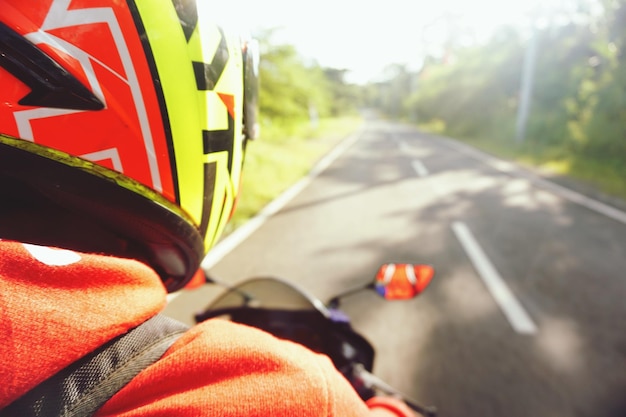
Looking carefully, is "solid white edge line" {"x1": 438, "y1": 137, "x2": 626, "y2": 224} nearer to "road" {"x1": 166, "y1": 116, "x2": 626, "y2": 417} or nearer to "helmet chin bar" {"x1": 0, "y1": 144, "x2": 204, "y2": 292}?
"road" {"x1": 166, "y1": 116, "x2": 626, "y2": 417}

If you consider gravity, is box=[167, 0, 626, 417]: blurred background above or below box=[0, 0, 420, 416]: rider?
below

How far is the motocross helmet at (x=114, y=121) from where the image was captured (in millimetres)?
546

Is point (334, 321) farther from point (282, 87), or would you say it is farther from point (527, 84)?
point (527, 84)

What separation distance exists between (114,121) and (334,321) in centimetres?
82

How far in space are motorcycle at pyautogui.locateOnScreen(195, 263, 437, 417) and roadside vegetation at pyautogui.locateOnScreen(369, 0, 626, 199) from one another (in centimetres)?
694

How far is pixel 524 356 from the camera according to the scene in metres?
2.14

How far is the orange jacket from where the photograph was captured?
1.44ft

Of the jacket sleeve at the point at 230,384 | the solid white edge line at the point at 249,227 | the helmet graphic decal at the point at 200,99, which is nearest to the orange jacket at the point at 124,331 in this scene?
the jacket sleeve at the point at 230,384

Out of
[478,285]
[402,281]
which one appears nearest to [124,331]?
[402,281]

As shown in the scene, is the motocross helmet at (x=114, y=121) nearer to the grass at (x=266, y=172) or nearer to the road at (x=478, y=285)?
the road at (x=478, y=285)

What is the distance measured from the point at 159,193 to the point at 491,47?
26.7 meters

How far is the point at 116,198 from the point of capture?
615 millimetres

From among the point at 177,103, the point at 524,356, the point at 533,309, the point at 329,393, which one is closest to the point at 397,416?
the point at 329,393

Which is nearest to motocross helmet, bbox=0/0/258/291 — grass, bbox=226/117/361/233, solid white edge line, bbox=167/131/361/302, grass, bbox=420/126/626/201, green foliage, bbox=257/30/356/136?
solid white edge line, bbox=167/131/361/302
